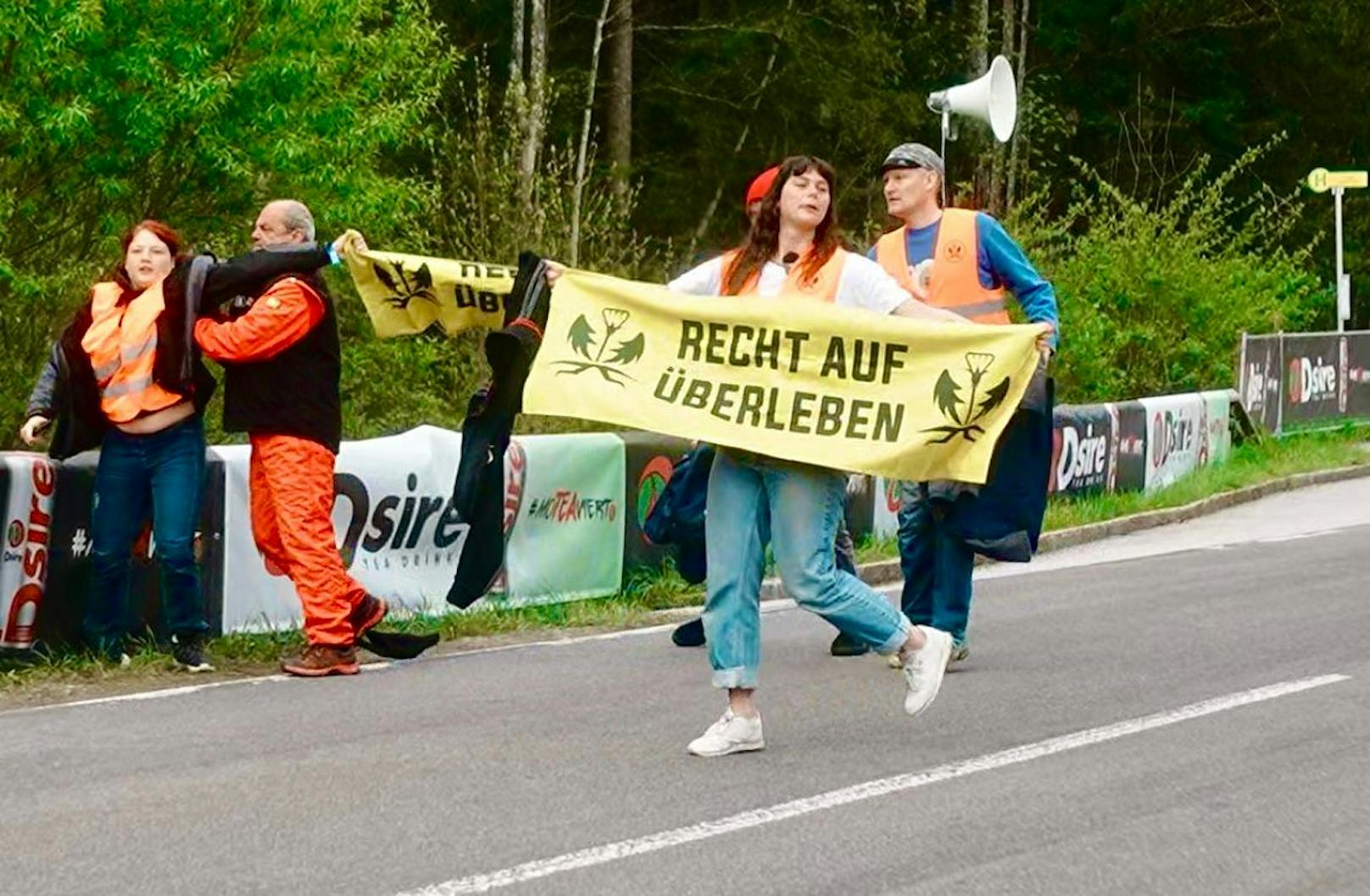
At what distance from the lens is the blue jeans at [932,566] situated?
402 inches

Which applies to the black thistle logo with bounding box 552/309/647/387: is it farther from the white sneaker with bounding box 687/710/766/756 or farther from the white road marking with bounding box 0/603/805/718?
the white road marking with bounding box 0/603/805/718

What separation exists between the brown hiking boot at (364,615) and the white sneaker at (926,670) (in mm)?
2863

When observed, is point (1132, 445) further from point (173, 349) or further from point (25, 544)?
point (25, 544)

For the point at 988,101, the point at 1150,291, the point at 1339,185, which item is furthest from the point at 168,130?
the point at 1339,185

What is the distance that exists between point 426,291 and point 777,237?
220 centimetres

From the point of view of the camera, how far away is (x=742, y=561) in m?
8.16

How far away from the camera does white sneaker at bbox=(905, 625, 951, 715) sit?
8273mm

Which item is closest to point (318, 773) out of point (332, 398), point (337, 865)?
point (337, 865)

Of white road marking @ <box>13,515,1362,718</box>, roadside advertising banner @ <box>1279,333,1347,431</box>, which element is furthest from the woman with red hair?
roadside advertising banner @ <box>1279,333,1347,431</box>

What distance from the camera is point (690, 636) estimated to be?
11.3 m

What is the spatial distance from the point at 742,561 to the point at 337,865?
76.2 inches

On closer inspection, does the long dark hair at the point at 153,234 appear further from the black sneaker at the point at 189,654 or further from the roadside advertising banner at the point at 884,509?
the roadside advertising banner at the point at 884,509

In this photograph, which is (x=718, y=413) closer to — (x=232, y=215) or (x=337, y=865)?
(x=337, y=865)

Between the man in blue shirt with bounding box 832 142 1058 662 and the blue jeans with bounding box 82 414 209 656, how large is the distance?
9.23 ft
